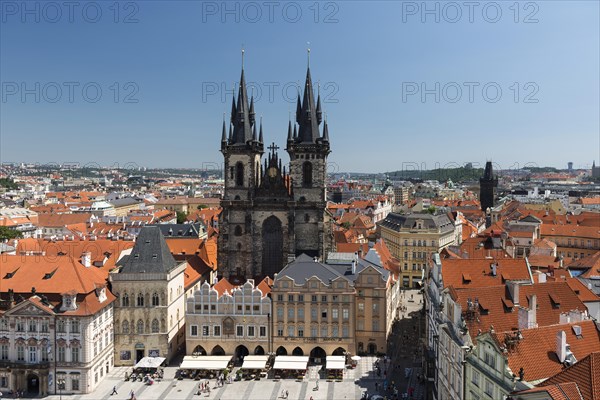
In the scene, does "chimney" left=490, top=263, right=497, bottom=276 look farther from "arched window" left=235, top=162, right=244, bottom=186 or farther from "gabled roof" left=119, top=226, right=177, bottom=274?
"arched window" left=235, top=162, right=244, bottom=186

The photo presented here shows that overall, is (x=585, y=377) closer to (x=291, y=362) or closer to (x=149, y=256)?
(x=291, y=362)

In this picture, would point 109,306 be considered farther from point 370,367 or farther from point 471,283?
point 471,283

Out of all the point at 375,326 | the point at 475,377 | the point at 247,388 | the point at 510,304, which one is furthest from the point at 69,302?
the point at 510,304

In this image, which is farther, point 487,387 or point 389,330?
point 389,330

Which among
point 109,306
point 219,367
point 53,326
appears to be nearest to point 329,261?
point 219,367

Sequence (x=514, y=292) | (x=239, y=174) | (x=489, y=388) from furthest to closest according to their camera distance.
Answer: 1. (x=239, y=174)
2. (x=514, y=292)
3. (x=489, y=388)

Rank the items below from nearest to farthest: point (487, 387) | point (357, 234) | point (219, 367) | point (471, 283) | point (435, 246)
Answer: point (487, 387) < point (471, 283) < point (219, 367) < point (435, 246) < point (357, 234)

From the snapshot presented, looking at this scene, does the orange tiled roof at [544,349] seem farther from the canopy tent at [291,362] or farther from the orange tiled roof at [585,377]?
the canopy tent at [291,362]
